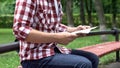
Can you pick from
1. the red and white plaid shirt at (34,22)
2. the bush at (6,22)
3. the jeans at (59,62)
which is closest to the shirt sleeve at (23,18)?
the red and white plaid shirt at (34,22)

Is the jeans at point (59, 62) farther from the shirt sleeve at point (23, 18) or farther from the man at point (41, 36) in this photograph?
the shirt sleeve at point (23, 18)

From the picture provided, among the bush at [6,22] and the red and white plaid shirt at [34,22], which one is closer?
the red and white plaid shirt at [34,22]

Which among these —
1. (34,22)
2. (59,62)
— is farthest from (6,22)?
(59,62)

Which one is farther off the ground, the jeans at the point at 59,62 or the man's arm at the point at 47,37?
the man's arm at the point at 47,37

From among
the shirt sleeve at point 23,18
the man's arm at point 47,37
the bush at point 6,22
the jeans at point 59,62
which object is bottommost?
the bush at point 6,22

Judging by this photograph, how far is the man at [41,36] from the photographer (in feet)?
10.9

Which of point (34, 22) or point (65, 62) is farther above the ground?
point (34, 22)

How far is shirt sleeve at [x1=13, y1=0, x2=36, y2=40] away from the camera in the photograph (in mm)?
3297

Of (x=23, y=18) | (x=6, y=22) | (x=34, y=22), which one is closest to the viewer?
(x=23, y=18)

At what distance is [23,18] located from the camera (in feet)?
10.9

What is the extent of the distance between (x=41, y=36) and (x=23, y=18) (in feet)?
0.65

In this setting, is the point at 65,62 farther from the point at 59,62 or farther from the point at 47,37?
the point at 47,37

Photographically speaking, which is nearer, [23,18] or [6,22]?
[23,18]

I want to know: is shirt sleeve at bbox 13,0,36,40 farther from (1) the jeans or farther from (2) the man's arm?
(1) the jeans
